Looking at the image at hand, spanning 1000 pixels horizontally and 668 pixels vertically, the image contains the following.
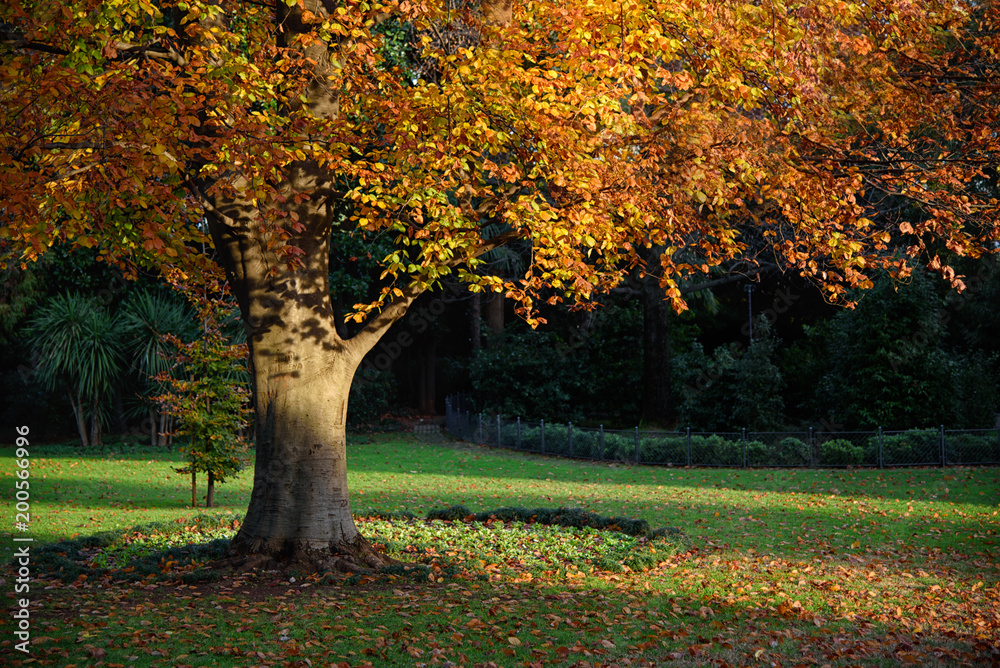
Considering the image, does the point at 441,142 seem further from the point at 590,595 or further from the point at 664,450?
the point at 664,450

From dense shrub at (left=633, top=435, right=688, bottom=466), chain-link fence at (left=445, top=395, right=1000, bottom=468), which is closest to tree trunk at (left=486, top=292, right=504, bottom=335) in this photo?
chain-link fence at (left=445, top=395, right=1000, bottom=468)

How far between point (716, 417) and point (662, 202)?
15252 millimetres

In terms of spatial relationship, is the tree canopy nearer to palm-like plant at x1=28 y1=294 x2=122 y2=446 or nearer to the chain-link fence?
the chain-link fence

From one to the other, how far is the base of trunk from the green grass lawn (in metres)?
0.23

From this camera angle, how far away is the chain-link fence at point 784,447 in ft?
59.9

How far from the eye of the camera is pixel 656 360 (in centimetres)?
2447

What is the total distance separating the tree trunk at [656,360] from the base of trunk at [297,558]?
651 inches

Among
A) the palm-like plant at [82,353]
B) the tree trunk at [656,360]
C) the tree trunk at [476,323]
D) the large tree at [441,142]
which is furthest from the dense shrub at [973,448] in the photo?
the palm-like plant at [82,353]

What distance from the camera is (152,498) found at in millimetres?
15508

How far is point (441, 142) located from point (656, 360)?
17.7 meters

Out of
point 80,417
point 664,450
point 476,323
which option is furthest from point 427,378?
point 664,450

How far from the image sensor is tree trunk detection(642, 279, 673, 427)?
24062 millimetres

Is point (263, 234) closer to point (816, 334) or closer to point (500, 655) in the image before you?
point (500, 655)

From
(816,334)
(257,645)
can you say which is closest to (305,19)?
(257,645)
